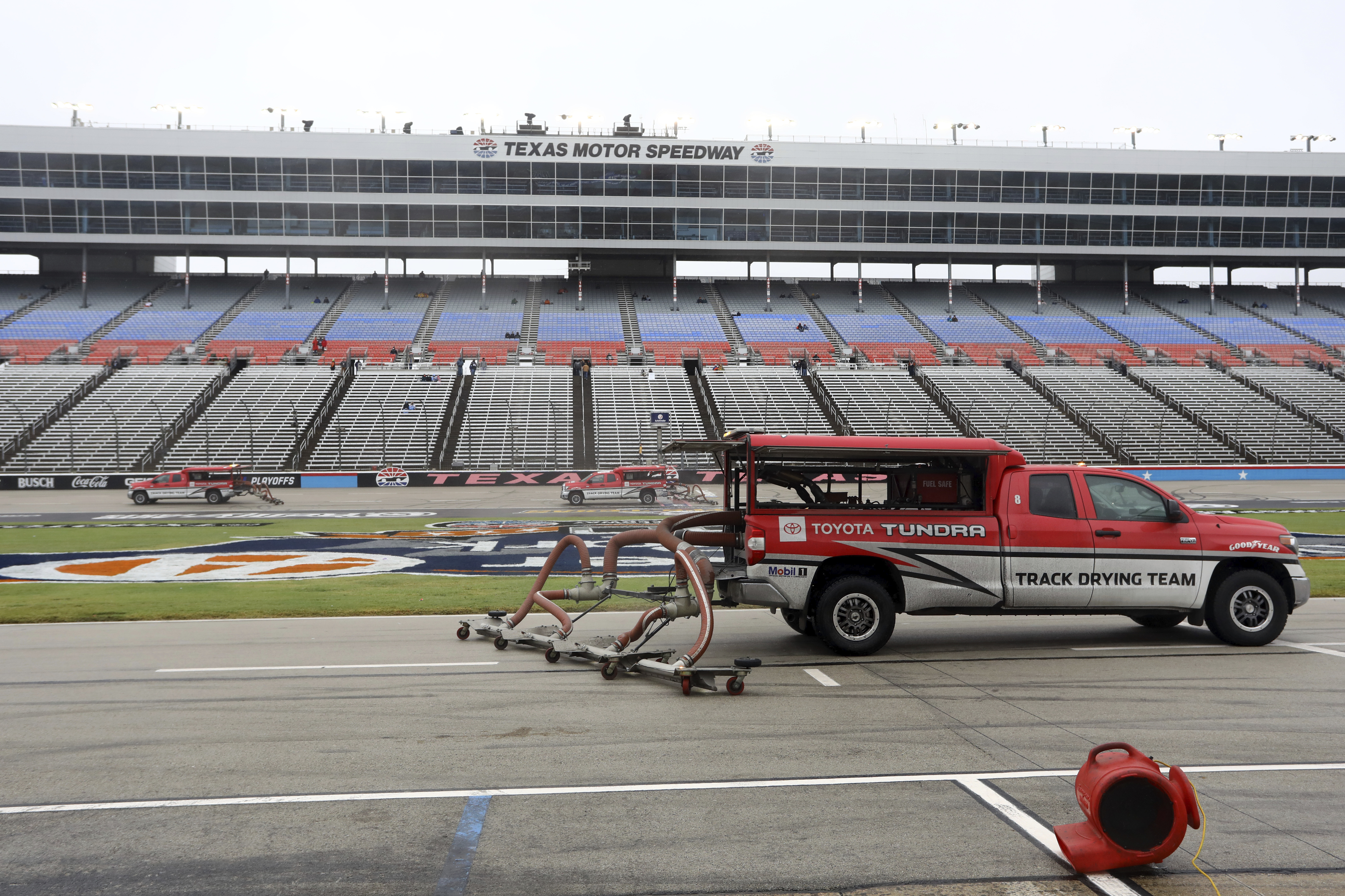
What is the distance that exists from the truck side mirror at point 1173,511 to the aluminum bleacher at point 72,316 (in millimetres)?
62463

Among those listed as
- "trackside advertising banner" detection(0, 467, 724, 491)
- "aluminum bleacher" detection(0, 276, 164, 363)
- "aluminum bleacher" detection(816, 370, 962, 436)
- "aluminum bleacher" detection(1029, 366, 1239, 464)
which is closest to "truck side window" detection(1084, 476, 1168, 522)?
"trackside advertising banner" detection(0, 467, 724, 491)

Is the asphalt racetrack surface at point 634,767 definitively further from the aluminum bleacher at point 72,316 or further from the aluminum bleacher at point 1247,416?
the aluminum bleacher at point 72,316

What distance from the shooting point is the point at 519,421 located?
1966 inches

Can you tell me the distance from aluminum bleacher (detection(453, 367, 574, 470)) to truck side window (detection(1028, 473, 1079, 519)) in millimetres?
36681

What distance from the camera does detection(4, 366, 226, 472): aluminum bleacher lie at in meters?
44.4

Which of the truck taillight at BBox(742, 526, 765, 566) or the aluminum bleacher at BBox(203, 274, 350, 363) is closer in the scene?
the truck taillight at BBox(742, 526, 765, 566)

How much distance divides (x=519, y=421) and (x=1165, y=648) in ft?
138

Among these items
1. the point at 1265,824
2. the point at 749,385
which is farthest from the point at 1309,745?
the point at 749,385

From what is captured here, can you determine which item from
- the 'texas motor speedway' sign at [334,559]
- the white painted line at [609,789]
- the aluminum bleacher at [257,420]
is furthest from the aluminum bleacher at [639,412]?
the white painted line at [609,789]

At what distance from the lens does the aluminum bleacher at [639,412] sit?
47219 mm

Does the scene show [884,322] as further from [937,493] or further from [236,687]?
[236,687]

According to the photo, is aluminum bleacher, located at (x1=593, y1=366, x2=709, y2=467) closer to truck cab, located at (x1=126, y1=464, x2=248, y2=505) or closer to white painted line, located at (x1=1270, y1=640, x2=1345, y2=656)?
truck cab, located at (x1=126, y1=464, x2=248, y2=505)

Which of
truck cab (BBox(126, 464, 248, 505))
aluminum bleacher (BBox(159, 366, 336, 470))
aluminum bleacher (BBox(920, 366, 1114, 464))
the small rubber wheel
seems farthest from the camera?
aluminum bleacher (BBox(920, 366, 1114, 464))

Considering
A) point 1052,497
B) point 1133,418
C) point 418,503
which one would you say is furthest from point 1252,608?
point 1133,418
